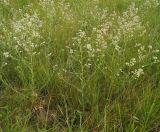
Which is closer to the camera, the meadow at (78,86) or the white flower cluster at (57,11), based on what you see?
the meadow at (78,86)

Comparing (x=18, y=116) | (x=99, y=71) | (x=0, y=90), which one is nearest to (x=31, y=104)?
(x=18, y=116)

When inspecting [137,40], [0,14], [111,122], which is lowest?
[111,122]

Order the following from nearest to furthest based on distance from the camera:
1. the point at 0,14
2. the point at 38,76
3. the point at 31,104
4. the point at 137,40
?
the point at 31,104 < the point at 38,76 < the point at 137,40 < the point at 0,14

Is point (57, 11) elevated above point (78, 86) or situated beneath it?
elevated above

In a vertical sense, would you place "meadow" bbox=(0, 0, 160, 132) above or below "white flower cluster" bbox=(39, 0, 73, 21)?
below

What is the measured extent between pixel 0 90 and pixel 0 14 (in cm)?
133

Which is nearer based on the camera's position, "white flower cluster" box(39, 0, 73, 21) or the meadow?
the meadow

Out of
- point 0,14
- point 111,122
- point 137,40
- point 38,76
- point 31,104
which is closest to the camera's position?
point 111,122

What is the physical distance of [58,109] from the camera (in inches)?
112

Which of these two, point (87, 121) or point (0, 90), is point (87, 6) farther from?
point (87, 121)

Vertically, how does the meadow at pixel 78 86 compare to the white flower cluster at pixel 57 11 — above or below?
below

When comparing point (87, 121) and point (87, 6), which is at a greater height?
point (87, 6)

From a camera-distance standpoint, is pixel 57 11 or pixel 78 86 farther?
pixel 57 11

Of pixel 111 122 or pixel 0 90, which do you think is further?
pixel 0 90
